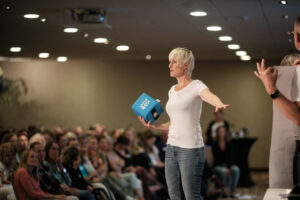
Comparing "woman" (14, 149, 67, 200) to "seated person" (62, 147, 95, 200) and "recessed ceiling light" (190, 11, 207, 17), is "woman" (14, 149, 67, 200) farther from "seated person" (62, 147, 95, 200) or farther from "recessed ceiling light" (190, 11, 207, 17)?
"recessed ceiling light" (190, 11, 207, 17)

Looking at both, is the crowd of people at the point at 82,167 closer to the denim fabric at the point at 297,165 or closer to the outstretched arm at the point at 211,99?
the outstretched arm at the point at 211,99

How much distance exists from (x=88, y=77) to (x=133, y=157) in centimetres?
639

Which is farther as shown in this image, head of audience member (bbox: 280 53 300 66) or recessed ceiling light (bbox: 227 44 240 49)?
recessed ceiling light (bbox: 227 44 240 49)

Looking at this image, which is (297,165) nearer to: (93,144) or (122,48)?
(93,144)

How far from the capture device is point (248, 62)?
545 inches

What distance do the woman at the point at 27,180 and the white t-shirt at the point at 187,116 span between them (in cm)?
253

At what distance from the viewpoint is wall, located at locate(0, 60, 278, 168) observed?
1404 centimetres

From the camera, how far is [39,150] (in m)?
6.09

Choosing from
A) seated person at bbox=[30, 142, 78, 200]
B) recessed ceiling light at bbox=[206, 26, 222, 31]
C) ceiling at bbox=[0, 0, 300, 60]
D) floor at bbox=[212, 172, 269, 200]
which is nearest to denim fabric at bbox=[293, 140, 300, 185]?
ceiling at bbox=[0, 0, 300, 60]

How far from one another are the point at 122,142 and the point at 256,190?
145 inches

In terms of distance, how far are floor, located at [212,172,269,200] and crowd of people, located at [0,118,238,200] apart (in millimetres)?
493

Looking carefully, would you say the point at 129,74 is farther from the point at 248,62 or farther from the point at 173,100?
the point at 173,100

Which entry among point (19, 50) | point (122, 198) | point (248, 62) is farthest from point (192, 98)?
point (248, 62)

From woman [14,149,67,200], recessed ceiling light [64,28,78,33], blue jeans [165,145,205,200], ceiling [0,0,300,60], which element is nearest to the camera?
blue jeans [165,145,205,200]
